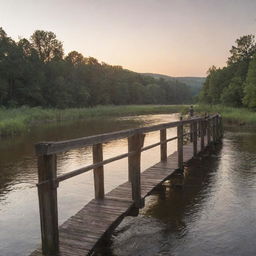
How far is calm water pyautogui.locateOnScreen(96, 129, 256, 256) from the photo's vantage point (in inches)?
267

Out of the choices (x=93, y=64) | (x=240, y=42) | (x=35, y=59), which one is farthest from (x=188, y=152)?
(x=93, y=64)

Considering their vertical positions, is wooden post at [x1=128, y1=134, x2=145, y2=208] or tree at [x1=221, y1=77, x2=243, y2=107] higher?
tree at [x1=221, y1=77, x2=243, y2=107]

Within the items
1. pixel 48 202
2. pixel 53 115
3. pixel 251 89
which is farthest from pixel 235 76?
pixel 48 202

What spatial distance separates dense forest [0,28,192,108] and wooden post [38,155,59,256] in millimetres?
61748

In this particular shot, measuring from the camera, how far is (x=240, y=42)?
6931 cm

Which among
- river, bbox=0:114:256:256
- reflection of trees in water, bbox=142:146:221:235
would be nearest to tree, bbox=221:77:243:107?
river, bbox=0:114:256:256

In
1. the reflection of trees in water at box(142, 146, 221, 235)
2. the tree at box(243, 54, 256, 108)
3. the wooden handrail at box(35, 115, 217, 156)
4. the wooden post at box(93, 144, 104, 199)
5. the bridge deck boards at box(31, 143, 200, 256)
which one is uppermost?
the tree at box(243, 54, 256, 108)

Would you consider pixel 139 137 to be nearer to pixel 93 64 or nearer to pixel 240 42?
pixel 240 42

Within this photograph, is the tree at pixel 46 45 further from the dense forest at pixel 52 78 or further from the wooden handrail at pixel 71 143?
the wooden handrail at pixel 71 143

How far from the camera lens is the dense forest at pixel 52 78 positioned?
221 ft

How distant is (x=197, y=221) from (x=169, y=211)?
105 centimetres

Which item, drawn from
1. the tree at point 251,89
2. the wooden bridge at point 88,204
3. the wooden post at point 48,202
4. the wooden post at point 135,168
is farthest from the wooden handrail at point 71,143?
the tree at point 251,89

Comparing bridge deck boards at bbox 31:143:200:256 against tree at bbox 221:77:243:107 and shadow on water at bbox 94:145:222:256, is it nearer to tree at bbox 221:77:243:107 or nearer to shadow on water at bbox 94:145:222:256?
shadow on water at bbox 94:145:222:256

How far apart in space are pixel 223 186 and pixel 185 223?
12.3ft
